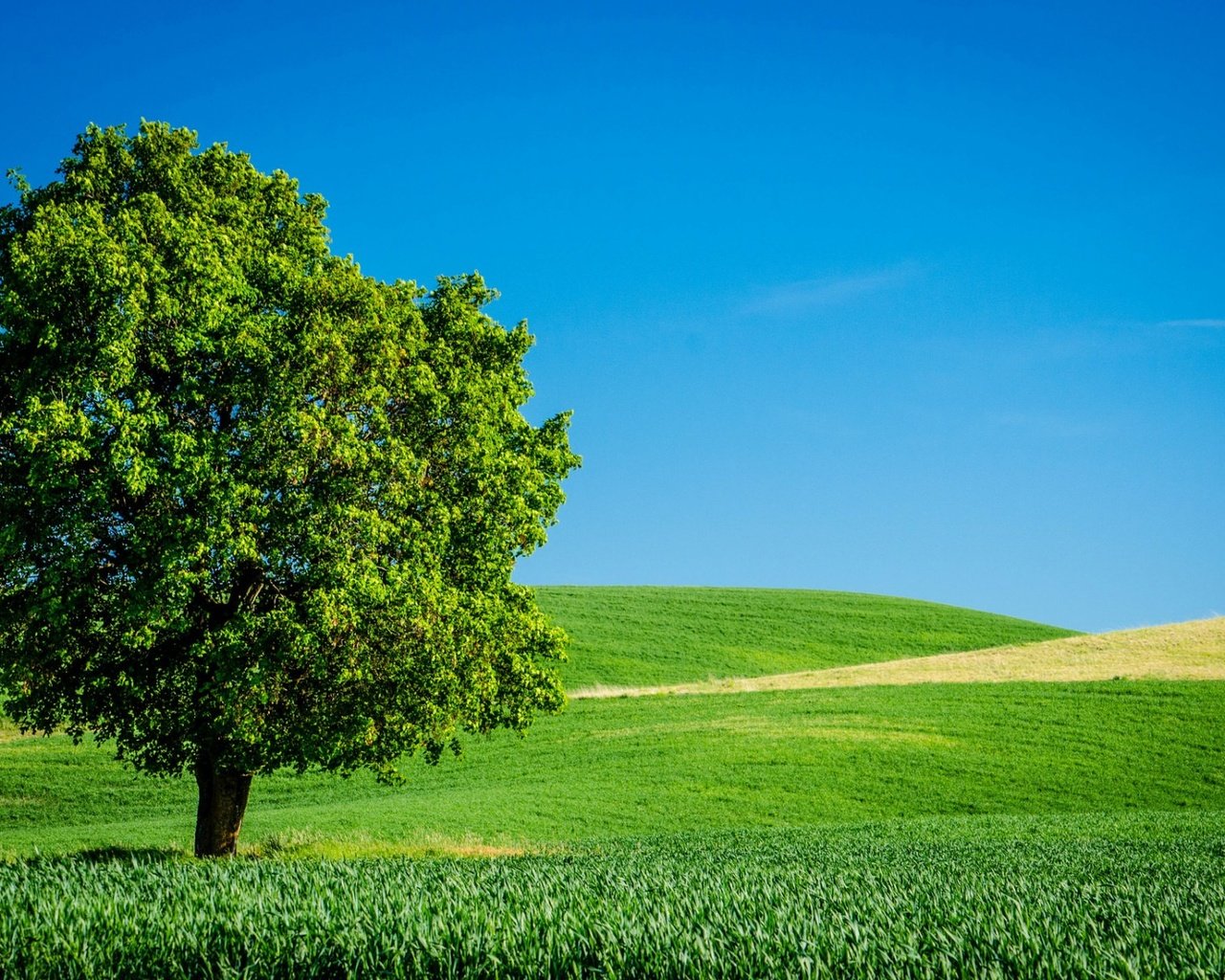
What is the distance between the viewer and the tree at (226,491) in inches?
715

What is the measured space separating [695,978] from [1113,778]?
40501 mm

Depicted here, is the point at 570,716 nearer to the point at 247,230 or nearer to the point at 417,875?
the point at 247,230

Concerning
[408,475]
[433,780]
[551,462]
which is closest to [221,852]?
[408,475]

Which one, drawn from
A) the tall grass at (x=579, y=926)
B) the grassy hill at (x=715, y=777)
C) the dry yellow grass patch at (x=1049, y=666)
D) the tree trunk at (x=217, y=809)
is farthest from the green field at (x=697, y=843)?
the dry yellow grass patch at (x=1049, y=666)

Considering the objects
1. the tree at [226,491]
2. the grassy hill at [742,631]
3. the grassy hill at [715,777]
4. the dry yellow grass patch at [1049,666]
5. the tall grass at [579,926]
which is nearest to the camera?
the tall grass at [579,926]

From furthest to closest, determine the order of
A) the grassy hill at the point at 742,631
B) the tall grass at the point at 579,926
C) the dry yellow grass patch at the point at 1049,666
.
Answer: the grassy hill at the point at 742,631 → the dry yellow grass patch at the point at 1049,666 → the tall grass at the point at 579,926

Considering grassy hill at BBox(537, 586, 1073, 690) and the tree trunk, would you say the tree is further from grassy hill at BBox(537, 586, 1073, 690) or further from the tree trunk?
grassy hill at BBox(537, 586, 1073, 690)

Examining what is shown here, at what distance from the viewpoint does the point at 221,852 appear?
21141 millimetres

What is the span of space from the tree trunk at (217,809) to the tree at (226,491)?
0.07 m

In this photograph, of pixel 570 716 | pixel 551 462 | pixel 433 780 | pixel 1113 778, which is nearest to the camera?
pixel 551 462

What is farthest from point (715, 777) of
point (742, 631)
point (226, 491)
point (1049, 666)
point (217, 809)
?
point (742, 631)

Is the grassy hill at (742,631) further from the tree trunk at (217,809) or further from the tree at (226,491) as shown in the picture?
the tree at (226,491)

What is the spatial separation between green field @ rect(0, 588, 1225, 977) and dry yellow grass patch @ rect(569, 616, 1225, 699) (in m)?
3.74

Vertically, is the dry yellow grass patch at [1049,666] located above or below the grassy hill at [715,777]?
above
